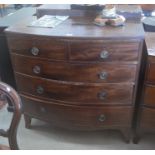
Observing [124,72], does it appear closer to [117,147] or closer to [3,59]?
[117,147]

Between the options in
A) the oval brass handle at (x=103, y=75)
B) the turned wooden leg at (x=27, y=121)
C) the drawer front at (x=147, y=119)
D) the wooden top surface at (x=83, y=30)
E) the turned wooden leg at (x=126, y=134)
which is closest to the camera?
the wooden top surface at (x=83, y=30)

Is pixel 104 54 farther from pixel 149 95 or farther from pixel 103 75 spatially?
pixel 149 95

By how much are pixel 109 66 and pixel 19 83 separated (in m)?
0.67

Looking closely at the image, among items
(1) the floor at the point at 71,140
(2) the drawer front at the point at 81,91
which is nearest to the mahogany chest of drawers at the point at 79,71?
(2) the drawer front at the point at 81,91

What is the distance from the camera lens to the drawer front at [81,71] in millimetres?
1313

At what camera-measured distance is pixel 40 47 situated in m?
1.32

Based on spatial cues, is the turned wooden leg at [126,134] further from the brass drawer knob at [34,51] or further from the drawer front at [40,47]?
the brass drawer knob at [34,51]

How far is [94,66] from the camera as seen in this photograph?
131 centimetres

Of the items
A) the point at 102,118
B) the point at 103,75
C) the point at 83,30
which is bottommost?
the point at 102,118

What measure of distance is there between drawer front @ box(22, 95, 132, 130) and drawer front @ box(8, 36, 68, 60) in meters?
0.37

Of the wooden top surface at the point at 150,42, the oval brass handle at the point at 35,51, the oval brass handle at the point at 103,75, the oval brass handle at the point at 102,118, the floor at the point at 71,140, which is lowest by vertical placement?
the floor at the point at 71,140

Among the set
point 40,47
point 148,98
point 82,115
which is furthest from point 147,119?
point 40,47

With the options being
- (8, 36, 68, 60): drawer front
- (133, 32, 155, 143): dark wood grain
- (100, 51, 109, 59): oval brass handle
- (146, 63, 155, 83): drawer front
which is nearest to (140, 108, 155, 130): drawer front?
(133, 32, 155, 143): dark wood grain

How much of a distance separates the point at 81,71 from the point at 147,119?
57 centimetres
